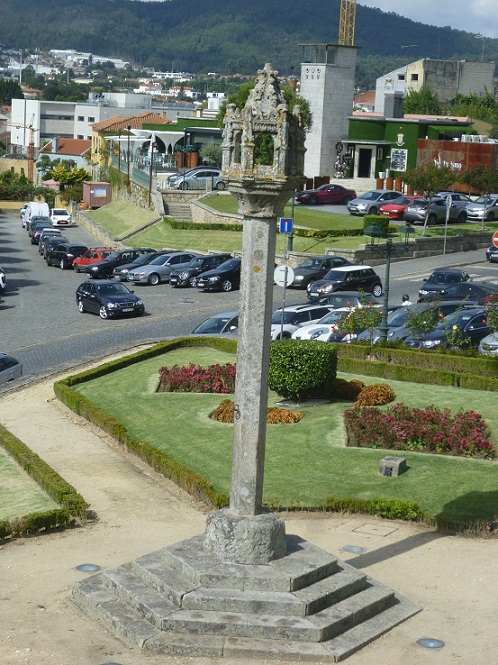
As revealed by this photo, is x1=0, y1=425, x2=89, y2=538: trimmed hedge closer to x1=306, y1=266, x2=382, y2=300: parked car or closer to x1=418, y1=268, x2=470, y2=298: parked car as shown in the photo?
x1=306, y1=266, x2=382, y2=300: parked car

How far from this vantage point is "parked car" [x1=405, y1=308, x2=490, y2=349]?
27016 mm

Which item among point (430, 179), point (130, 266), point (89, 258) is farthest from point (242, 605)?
point (89, 258)

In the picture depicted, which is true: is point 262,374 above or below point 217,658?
above

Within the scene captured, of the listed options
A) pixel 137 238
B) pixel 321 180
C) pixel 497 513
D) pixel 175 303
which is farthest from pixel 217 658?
pixel 321 180

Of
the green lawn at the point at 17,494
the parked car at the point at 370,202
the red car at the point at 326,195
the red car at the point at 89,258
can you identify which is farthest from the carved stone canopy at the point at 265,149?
the red car at the point at 326,195

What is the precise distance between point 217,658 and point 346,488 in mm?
5972

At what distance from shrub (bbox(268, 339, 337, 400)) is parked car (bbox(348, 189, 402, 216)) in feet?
112

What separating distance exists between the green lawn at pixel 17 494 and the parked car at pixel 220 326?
11934mm

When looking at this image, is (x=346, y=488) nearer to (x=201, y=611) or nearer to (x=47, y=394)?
(x=201, y=611)

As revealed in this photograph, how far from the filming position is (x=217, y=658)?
1142cm

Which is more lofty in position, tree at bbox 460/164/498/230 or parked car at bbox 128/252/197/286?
tree at bbox 460/164/498/230

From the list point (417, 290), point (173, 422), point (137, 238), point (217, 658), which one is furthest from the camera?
point (137, 238)

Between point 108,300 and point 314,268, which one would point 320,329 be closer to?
point 108,300

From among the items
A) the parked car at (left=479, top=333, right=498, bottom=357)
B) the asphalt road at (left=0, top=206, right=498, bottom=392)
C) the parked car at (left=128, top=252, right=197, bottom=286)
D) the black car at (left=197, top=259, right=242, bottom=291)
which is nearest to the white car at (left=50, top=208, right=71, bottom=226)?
the asphalt road at (left=0, top=206, right=498, bottom=392)
